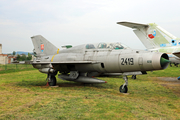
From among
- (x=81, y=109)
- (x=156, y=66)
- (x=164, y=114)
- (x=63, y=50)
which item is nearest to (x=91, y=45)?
(x=63, y=50)

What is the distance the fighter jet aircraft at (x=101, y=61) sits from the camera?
657cm

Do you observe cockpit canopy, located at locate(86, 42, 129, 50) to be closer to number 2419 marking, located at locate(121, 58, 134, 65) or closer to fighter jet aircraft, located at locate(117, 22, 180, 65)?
number 2419 marking, located at locate(121, 58, 134, 65)

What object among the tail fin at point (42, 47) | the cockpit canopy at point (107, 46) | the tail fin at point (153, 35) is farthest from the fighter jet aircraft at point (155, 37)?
the tail fin at point (42, 47)

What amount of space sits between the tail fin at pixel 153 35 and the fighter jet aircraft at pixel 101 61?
534 cm

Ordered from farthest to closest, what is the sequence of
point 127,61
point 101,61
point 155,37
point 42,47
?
point 155,37
point 42,47
point 101,61
point 127,61

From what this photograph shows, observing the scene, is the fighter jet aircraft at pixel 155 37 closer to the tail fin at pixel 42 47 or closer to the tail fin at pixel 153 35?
the tail fin at pixel 153 35

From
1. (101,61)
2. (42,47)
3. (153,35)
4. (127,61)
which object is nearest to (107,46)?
(101,61)

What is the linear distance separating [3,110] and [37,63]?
5.17 meters

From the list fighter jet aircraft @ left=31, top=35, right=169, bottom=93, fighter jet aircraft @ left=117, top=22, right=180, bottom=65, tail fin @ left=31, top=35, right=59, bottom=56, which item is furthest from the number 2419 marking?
fighter jet aircraft @ left=117, top=22, right=180, bottom=65

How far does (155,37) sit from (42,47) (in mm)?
9403

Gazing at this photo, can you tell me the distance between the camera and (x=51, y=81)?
9648 mm

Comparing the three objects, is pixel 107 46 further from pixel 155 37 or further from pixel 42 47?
pixel 155 37

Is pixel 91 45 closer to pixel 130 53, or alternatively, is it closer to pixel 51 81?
pixel 130 53

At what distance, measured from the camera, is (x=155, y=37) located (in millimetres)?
13586
